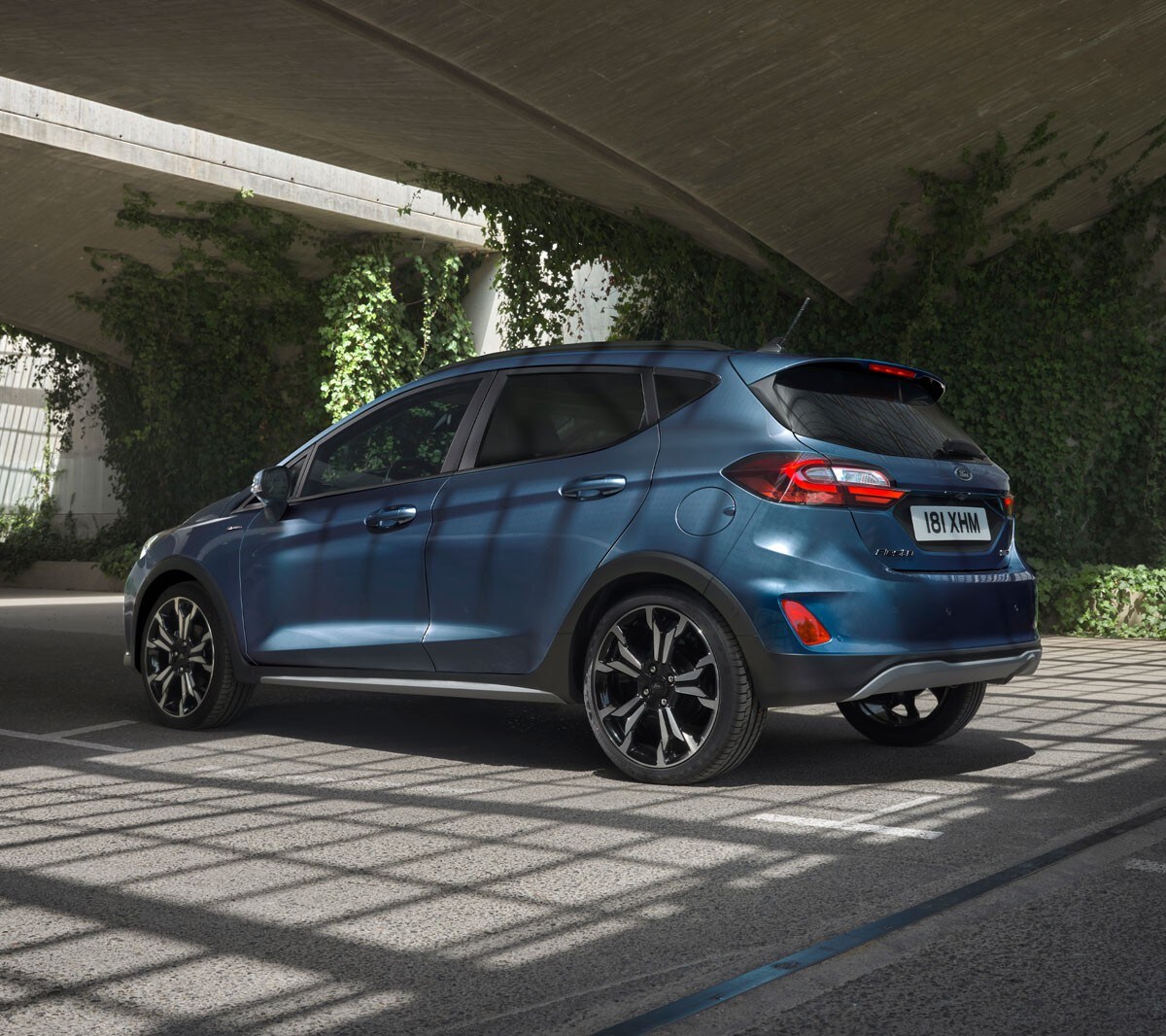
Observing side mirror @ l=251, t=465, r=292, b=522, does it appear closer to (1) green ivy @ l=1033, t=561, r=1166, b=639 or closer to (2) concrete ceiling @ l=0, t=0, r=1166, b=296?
(2) concrete ceiling @ l=0, t=0, r=1166, b=296

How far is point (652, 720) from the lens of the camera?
550 centimetres

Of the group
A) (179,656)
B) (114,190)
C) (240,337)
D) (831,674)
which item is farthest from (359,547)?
(240,337)

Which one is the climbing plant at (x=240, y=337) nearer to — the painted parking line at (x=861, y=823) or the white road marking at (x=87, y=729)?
the white road marking at (x=87, y=729)

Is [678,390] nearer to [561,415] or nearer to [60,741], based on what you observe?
[561,415]

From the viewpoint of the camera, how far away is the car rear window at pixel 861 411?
538 cm

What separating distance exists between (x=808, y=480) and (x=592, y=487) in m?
0.88

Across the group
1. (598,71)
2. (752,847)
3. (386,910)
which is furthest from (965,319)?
(386,910)

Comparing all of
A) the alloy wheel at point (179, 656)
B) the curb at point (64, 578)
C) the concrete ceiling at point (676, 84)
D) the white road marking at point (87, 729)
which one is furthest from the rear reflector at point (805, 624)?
the curb at point (64, 578)

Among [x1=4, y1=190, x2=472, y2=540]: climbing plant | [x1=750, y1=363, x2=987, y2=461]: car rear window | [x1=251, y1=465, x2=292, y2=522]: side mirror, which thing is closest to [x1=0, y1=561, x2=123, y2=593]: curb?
[x1=4, y1=190, x2=472, y2=540]: climbing plant

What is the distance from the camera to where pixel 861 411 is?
5.59m

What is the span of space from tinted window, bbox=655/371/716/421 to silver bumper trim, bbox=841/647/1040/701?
1262 millimetres

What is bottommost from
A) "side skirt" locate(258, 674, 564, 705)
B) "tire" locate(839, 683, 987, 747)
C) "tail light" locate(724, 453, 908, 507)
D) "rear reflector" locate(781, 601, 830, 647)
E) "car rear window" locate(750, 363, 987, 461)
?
"tire" locate(839, 683, 987, 747)

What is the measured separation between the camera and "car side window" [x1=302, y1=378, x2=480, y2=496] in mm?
6301

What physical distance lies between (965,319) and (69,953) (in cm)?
1108
